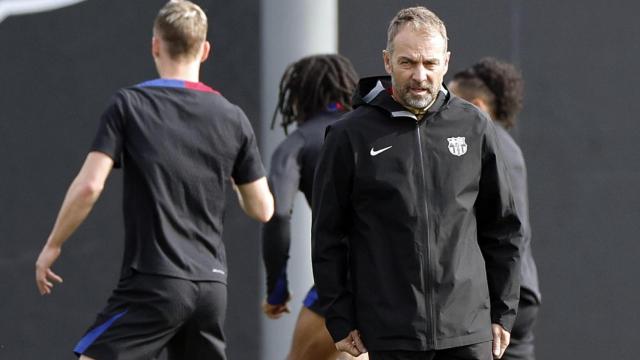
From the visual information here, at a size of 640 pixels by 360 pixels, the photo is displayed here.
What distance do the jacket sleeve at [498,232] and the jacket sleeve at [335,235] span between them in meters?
0.42

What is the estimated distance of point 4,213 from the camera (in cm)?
670

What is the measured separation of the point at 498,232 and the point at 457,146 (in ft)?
1.01

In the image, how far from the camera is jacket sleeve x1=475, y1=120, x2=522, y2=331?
3.91m

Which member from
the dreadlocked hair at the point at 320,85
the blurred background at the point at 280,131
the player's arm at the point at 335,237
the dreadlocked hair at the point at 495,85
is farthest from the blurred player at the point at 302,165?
the blurred background at the point at 280,131

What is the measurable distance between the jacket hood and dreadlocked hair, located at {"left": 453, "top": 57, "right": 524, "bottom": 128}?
5.20 ft

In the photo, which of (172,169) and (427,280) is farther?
(172,169)

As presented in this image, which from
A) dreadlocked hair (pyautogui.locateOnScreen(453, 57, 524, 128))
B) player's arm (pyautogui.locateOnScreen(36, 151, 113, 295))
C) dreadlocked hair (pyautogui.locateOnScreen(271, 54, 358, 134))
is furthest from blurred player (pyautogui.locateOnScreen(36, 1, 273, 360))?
dreadlocked hair (pyautogui.locateOnScreen(453, 57, 524, 128))

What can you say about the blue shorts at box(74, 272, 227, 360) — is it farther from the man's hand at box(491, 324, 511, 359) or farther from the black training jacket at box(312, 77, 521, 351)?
the man's hand at box(491, 324, 511, 359)

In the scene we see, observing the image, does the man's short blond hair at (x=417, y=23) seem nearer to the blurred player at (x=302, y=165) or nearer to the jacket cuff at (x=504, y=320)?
the jacket cuff at (x=504, y=320)

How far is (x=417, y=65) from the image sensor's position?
378 centimetres

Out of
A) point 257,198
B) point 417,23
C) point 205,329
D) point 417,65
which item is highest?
point 417,23

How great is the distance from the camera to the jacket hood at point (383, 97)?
12.6 feet

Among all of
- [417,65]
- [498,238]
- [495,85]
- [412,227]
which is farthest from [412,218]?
[495,85]

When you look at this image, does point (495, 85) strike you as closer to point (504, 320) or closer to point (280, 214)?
point (280, 214)
